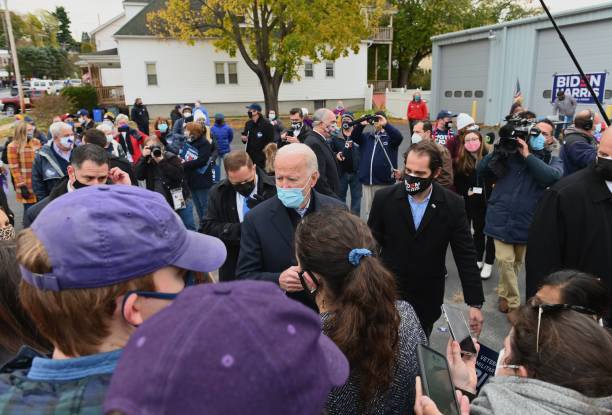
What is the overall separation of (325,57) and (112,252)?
24.5m

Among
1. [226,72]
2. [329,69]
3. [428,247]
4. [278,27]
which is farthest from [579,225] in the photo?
[329,69]

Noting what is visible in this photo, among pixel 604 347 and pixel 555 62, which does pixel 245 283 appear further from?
pixel 555 62

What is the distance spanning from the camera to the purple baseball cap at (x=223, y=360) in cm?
78

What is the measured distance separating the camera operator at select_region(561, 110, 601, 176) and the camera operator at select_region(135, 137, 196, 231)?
484 cm

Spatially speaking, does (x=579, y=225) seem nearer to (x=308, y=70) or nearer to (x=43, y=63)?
(x=308, y=70)

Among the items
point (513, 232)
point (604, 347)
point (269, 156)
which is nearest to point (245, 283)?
point (604, 347)

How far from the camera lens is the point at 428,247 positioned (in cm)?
319

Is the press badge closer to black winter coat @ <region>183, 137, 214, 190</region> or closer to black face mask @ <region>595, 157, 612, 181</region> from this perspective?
black winter coat @ <region>183, 137, 214, 190</region>

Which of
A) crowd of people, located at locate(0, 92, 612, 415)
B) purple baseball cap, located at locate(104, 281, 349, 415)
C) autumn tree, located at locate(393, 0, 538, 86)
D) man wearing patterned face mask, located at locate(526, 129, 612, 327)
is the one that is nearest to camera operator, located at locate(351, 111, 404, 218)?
crowd of people, located at locate(0, 92, 612, 415)

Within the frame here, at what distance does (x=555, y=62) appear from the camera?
17531 mm

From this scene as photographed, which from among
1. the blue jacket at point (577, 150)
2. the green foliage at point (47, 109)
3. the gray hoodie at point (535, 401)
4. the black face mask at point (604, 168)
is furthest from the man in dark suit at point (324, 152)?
the green foliage at point (47, 109)

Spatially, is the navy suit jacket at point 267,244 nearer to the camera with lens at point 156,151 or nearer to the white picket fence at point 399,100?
the camera with lens at point 156,151

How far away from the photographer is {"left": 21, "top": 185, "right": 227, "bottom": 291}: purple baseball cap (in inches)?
42.7

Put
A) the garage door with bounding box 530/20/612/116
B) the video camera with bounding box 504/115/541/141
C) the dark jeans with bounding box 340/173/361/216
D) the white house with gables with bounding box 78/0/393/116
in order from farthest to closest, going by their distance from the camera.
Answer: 1. the white house with gables with bounding box 78/0/393/116
2. the garage door with bounding box 530/20/612/116
3. the dark jeans with bounding box 340/173/361/216
4. the video camera with bounding box 504/115/541/141
